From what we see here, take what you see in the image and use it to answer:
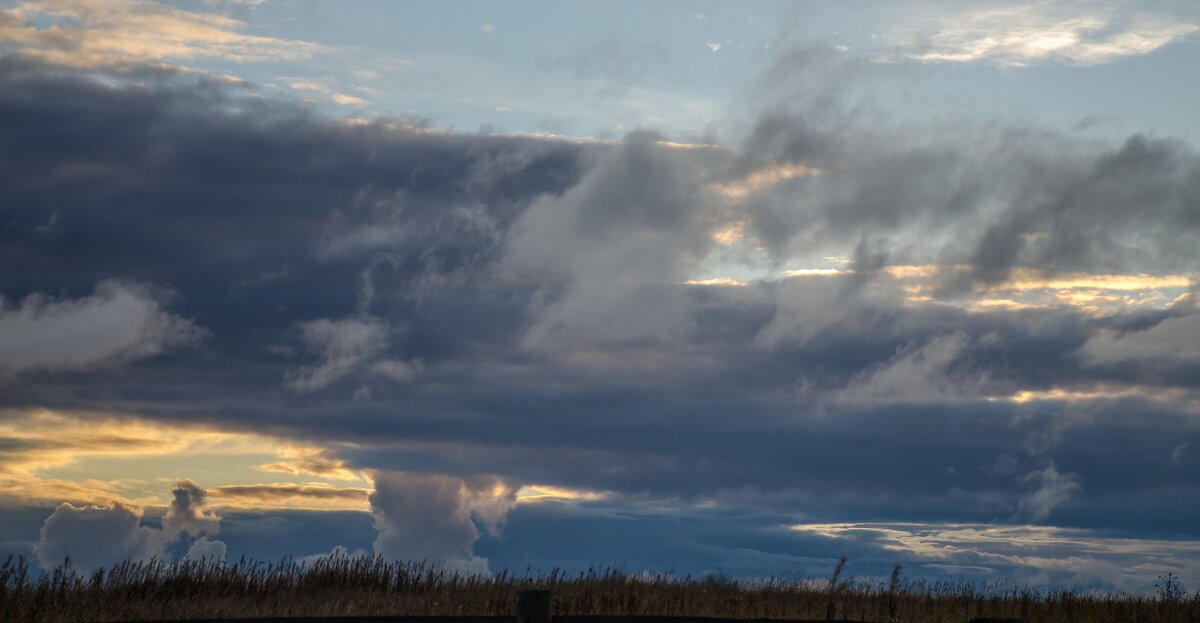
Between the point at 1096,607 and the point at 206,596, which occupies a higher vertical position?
the point at 1096,607

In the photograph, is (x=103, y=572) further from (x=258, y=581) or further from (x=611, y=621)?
(x=611, y=621)

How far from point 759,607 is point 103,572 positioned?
17.3 meters

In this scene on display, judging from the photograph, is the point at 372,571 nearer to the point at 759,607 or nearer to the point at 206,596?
the point at 206,596

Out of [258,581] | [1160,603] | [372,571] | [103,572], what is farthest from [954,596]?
[103,572]

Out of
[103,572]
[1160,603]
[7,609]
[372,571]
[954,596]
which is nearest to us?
[7,609]

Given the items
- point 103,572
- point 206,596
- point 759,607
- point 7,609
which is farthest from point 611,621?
point 206,596

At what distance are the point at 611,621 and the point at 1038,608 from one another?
2217 cm

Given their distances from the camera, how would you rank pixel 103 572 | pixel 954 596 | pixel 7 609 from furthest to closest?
1. pixel 954 596
2. pixel 103 572
3. pixel 7 609

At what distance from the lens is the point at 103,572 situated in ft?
92.5

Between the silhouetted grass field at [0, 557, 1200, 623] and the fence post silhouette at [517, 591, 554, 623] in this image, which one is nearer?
the fence post silhouette at [517, 591, 554, 623]

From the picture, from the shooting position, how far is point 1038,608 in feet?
96.3

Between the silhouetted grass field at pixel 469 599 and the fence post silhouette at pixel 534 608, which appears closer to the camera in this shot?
the fence post silhouette at pixel 534 608

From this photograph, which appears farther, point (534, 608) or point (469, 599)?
point (469, 599)

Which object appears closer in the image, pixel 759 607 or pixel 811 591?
pixel 759 607
